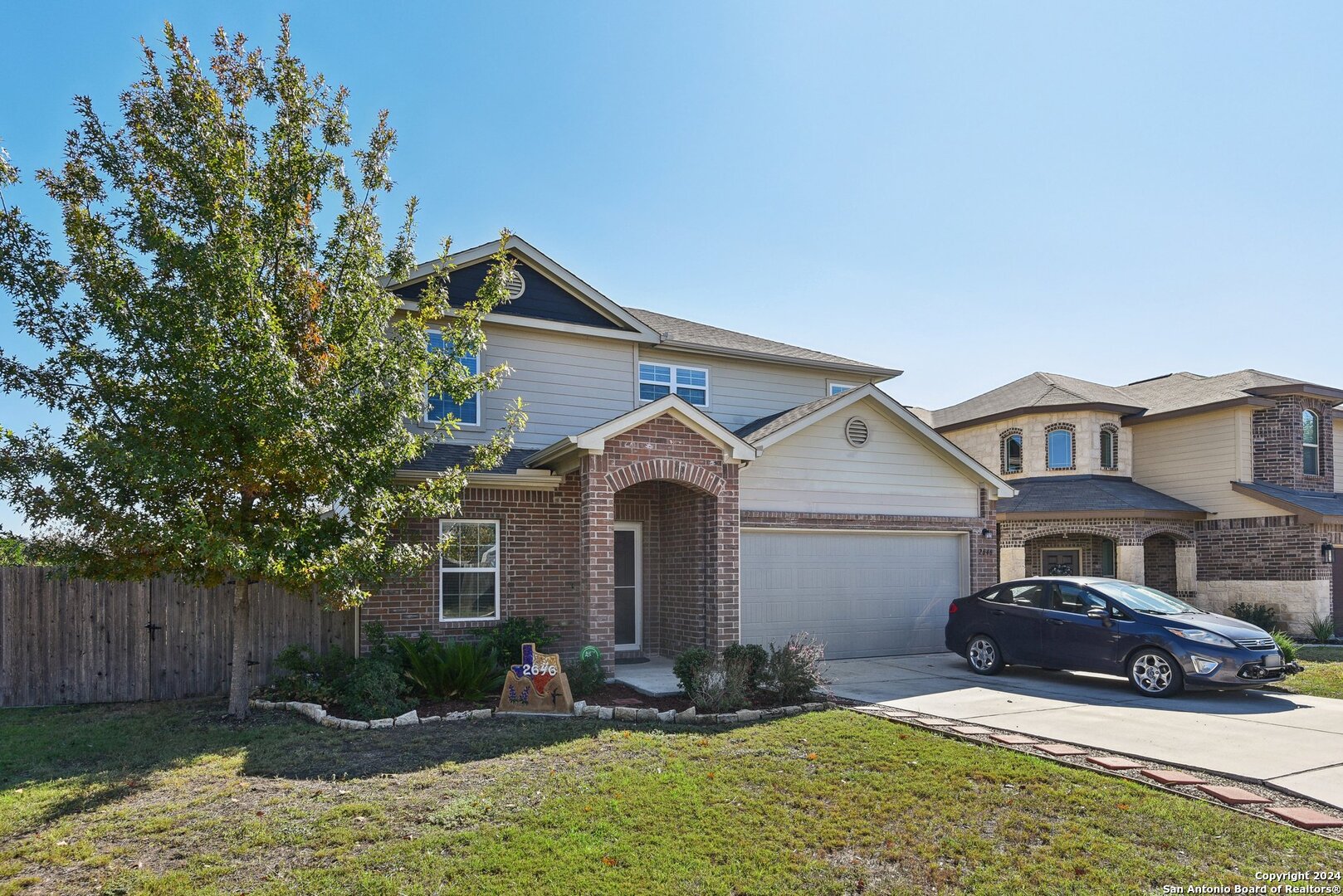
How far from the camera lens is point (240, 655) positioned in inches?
344

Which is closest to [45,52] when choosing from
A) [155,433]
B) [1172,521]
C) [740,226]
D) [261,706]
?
[155,433]

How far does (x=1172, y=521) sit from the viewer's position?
19.2m

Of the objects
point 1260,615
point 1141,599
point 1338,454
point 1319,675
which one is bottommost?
point 1260,615

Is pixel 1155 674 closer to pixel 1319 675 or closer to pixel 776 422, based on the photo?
pixel 1319 675

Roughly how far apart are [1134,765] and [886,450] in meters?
7.83

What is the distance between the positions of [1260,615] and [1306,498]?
10.4ft

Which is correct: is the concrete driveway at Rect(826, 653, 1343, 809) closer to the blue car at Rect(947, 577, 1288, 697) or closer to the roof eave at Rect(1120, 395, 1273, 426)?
the blue car at Rect(947, 577, 1288, 697)

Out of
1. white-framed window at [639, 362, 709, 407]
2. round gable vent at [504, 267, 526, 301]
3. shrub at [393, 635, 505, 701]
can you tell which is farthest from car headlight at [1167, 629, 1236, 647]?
round gable vent at [504, 267, 526, 301]

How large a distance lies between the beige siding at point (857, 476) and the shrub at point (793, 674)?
11.7 ft

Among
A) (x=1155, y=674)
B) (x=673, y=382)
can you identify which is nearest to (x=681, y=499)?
(x=673, y=382)

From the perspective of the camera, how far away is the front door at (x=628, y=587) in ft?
42.8

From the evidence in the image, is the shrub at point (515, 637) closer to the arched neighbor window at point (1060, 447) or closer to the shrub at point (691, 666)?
the shrub at point (691, 666)

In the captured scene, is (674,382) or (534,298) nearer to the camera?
(534,298)

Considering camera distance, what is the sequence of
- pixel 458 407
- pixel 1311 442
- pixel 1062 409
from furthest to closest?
pixel 1062 409
pixel 1311 442
pixel 458 407
